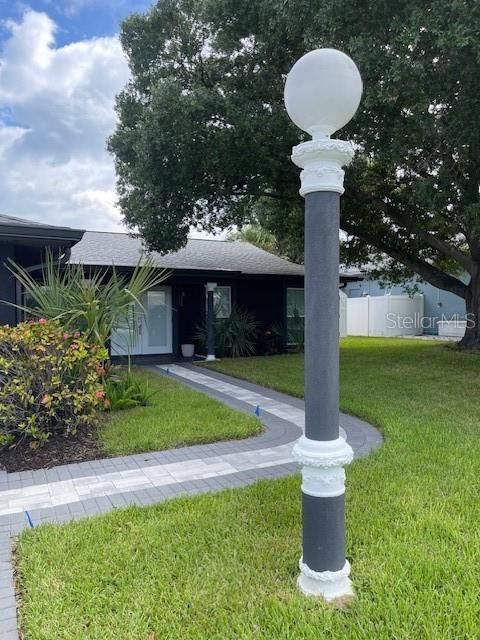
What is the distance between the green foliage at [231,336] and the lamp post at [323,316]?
426 inches

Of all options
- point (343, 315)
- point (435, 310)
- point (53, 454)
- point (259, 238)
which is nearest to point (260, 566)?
point (53, 454)

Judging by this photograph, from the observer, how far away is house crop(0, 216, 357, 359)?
1265cm

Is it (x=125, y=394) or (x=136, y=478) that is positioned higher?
(x=125, y=394)

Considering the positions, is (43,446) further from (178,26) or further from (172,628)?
(178,26)

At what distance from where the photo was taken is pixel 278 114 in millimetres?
8281

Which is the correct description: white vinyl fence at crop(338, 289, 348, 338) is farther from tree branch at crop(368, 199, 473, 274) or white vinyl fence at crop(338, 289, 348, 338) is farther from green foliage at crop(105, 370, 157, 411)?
green foliage at crop(105, 370, 157, 411)

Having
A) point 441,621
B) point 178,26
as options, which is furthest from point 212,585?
point 178,26

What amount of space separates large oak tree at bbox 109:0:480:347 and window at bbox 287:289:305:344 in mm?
2640

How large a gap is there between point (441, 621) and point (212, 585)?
118cm

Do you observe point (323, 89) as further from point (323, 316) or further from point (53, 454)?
point (53, 454)

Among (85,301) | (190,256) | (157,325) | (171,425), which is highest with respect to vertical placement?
(190,256)

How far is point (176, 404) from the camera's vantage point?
6824 millimetres

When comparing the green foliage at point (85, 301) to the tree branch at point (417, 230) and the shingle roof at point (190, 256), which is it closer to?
the shingle roof at point (190, 256)

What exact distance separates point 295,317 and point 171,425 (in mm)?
9922
